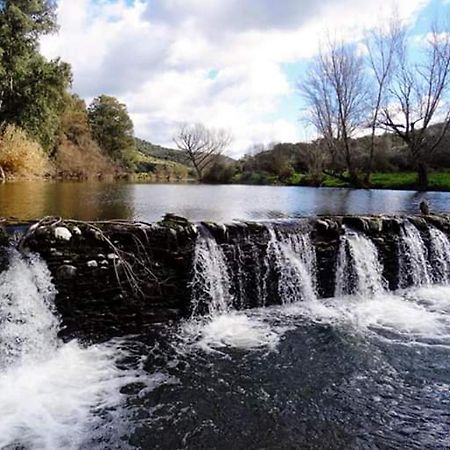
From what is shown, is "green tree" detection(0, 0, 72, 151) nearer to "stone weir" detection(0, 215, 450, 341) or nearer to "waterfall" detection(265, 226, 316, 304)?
"stone weir" detection(0, 215, 450, 341)

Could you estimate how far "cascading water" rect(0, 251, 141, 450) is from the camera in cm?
318

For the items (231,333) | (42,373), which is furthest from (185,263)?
(42,373)

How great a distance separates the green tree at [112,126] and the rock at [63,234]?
39.7 m

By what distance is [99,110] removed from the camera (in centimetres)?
4394

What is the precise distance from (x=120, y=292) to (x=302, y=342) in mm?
2276

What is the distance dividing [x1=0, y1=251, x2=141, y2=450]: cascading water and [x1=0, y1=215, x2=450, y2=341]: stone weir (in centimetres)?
20

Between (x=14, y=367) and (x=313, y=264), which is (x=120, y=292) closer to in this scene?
(x=14, y=367)

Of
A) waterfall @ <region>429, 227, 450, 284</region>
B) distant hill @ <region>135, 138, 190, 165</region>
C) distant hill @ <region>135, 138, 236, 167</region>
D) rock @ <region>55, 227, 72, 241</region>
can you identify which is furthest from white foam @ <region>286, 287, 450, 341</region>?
distant hill @ <region>135, 138, 190, 165</region>

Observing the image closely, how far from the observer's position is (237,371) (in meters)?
4.09

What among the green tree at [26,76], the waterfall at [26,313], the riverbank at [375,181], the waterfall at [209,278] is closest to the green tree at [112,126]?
the riverbank at [375,181]

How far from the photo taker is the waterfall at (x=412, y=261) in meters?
7.35

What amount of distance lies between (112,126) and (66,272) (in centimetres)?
4167

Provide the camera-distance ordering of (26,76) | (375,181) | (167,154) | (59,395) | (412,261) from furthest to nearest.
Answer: (167,154) → (375,181) → (26,76) → (412,261) → (59,395)

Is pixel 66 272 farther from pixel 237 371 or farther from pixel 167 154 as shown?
pixel 167 154
